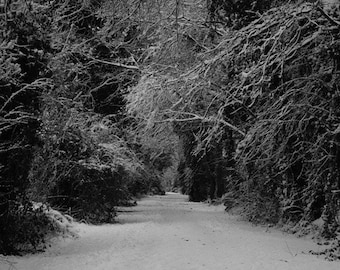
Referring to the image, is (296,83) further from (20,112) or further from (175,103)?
(20,112)

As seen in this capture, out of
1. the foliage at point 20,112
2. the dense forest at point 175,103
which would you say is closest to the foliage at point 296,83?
the dense forest at point 175,103

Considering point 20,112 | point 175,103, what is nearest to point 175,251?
point 20,112

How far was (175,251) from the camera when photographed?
375 inches

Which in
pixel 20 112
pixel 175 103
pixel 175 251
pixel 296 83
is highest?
pixel 296 83

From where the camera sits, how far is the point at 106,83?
2094 centimetres

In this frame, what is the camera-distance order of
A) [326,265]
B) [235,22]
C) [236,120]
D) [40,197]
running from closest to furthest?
[326,265]
[40,197]
[235,22]
[236,120]

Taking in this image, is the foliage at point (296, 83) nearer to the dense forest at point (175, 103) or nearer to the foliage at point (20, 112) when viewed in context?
the dense forest at point (175, 103)

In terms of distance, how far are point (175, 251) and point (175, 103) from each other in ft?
15.0

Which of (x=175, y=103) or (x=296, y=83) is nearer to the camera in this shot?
(x=296, y=83)

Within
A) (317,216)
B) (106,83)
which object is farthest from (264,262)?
(106,83)

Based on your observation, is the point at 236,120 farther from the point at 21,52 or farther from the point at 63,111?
the point at 21,52

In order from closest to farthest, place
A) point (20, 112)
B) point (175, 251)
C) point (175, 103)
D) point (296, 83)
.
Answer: point (20, 112) → point (175, 251) → point (296, 83) → point (175, 103)

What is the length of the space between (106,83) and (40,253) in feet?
40.5

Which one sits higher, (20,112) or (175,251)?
(20,112)
